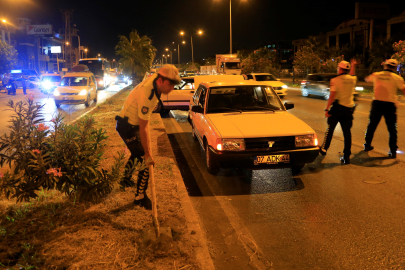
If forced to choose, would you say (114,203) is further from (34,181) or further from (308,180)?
(308,180)

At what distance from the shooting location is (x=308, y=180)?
19.5ft

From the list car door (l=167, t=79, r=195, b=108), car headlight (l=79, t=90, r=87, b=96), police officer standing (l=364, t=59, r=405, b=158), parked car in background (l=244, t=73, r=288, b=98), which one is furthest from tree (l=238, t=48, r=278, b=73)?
A: police officer standing (l=364, t=59, r=405, b=158)

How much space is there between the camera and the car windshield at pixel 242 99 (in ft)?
22.9

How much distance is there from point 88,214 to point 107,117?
30.1ft

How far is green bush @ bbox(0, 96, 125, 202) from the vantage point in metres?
3.75

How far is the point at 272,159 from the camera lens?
5.46 meters

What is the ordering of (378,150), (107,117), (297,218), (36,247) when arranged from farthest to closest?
(107,117)
(378,150)
(297,218)
(36,247)

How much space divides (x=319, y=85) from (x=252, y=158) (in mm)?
17535

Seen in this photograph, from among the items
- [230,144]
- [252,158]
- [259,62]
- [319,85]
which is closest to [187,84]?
[319,85]

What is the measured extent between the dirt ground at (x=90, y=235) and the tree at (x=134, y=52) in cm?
3133

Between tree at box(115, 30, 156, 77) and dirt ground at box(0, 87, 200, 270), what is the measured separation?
31328 mm

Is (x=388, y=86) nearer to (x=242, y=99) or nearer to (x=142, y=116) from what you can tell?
(x=242, y=99)

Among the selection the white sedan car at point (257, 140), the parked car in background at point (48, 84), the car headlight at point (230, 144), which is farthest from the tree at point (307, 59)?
the car headlight at point (230, 144)

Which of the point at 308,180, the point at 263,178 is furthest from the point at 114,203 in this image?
the point at 308,180
